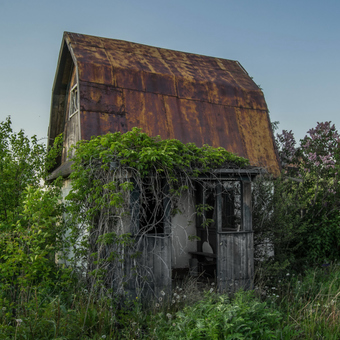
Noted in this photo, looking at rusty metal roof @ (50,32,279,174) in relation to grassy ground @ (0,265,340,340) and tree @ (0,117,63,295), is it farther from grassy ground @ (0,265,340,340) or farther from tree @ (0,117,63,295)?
grassy ground @ (0,265,340,340)

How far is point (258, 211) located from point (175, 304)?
11.2 ft

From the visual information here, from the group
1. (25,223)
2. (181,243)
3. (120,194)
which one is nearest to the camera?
(120,194)

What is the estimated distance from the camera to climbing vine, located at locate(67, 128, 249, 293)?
6070 millimetres

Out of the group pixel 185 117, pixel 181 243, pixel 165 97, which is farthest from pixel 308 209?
pixel 165 97

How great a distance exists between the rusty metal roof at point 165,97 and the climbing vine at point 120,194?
2.41m

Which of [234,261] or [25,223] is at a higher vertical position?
[25,223]

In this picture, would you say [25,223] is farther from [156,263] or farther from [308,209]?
[308,209]

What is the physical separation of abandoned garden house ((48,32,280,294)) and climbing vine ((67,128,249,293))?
118cm

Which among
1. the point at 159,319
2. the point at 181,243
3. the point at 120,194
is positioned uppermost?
the point at 120,194

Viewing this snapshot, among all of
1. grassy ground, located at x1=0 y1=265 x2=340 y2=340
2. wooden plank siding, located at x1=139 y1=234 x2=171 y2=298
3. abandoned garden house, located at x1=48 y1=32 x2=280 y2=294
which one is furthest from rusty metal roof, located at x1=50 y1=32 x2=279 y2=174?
grassy ground, located at x1=0 y1=265 x2=340 y2=340

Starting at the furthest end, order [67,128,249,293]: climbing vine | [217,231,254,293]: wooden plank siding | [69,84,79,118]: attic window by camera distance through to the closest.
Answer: [69,84,79,118]: attic window
[217,231,254,293]: wooden plank siding
[67,128,249,293]: climbing vine

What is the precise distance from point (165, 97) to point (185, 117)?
77 cm

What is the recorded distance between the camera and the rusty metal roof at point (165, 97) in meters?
9.26

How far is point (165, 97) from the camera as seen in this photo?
33.4ft
